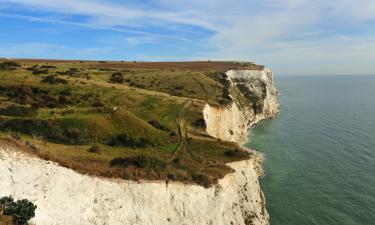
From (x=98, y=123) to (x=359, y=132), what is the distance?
6541cm

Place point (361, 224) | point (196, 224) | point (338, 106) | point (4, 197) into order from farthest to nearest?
point (338, 106), point (361, 224), point (196, 224), point (4, 197)

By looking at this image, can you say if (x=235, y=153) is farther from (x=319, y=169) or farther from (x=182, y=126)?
(x=319, y=169)

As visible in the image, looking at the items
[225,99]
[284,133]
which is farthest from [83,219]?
[284,133]

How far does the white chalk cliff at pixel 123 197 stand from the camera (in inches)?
1013

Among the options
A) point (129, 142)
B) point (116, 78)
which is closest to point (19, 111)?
point (129, 142)

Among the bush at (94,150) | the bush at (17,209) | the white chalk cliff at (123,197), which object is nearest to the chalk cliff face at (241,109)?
the white chalk cliff at (123,197)

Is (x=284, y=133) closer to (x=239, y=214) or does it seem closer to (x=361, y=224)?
(x=361, y=224)

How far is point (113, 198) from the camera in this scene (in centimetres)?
2998

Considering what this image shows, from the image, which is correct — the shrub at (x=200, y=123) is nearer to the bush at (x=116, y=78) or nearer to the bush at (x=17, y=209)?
the bush at (x=116, y=78)

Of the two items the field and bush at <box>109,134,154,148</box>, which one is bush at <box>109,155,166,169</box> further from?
bush at <box>109,134,154,148</box>

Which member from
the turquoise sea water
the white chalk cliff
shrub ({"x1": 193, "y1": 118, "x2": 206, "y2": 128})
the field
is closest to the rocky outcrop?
the white chalk cliff

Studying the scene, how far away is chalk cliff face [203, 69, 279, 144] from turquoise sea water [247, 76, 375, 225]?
4499mm

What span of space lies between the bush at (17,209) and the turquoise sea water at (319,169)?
1163 inches

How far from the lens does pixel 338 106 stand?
141 meters
